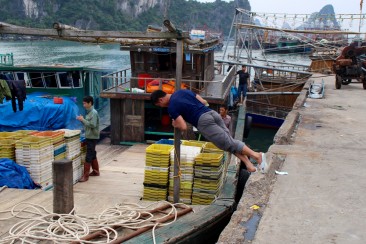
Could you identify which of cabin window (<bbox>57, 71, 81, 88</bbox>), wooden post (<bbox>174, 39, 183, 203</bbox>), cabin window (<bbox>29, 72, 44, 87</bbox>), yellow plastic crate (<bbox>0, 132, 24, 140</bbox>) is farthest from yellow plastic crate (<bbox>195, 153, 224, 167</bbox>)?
cabin window (<bbox>29, 72, 44, 87</bbox>)

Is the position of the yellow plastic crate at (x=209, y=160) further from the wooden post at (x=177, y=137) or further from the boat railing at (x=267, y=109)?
the boat railing at (x=267, y=109)

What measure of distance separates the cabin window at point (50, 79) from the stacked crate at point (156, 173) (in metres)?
10.7

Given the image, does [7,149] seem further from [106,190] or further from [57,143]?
[106,190]

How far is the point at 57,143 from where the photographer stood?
7570 millimetres

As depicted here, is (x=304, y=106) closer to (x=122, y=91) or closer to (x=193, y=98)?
(x=122, y=91)

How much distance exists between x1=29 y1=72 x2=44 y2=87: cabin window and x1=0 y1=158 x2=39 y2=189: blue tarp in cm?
961

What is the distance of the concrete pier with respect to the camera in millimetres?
4297

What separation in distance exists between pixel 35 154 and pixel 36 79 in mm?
9770

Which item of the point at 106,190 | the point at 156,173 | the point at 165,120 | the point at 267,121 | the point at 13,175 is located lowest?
the point at 267,121

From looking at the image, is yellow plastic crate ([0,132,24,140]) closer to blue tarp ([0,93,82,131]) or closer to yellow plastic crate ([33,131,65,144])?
yellow plastic crate ([33,131,65,144])

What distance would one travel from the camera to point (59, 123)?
1317 cm

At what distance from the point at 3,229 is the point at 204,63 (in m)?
10.7

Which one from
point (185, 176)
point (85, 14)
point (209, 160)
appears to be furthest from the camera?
point (85, 14)

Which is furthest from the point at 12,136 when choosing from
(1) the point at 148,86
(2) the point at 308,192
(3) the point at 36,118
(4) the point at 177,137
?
(1) the point at 148,86
